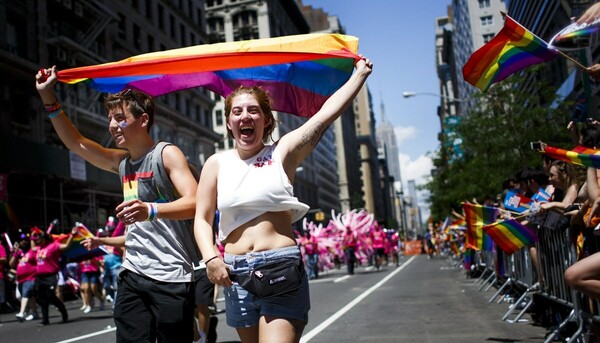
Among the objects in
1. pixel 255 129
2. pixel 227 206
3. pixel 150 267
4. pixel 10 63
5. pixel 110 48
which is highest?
pixel 110 48

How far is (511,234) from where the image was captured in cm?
893

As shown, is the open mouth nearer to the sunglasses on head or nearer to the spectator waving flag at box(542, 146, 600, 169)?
the sunglasses on head

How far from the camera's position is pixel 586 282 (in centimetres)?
389

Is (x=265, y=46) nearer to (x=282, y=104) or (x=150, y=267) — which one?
(x=282, y=104)

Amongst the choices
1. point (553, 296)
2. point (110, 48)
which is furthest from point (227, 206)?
point (110, 48)

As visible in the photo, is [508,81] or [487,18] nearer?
[508,81]

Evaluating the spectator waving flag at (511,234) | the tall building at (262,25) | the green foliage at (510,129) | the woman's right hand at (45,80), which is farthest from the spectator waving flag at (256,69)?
the tall building at (262,25)

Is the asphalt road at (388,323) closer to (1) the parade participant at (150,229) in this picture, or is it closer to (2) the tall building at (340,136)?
(1) the parade participant at (150,229)

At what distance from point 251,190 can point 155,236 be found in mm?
959

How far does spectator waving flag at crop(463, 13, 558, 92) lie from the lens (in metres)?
6.61

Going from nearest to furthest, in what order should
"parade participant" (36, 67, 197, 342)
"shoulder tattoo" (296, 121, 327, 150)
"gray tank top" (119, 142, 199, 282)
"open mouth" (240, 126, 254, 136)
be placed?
"open mouth" (240, 126, 254, 136)
"shoulder tattoo" (296, 121, 327, 150)
"parade participant" (36, 67, 197, 342)
"gray tank top" (119, 142, 199, 282)

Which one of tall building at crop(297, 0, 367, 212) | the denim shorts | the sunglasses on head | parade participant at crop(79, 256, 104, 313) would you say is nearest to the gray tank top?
the sunglasses on head

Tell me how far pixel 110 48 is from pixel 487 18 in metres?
57.6

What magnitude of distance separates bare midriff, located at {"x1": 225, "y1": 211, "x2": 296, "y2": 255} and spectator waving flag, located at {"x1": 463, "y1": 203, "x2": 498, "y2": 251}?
7174 millimetres
